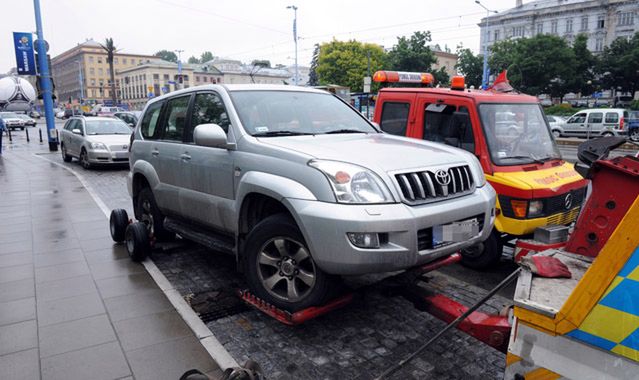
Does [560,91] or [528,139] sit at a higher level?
[560,91]

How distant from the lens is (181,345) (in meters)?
3.53

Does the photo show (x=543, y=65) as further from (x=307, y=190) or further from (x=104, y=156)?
(x=307, y=190)

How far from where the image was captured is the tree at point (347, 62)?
56.4 meters

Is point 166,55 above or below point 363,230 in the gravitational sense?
above

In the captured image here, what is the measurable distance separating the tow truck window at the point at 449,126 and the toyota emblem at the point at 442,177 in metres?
1.92

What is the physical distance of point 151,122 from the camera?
573cm

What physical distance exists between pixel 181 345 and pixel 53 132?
19.8 meters

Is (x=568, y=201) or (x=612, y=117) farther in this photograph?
(x=612, y=117)

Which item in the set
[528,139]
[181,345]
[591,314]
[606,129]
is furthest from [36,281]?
[606,129]

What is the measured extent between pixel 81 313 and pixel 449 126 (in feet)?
14.6

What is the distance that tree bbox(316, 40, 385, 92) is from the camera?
5644 centimetres

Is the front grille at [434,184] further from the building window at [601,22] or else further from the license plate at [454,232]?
the building window at [601,22]

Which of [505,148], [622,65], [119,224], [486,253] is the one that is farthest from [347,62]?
[486,253]

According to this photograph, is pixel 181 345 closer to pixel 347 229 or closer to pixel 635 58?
pixel 347 229
